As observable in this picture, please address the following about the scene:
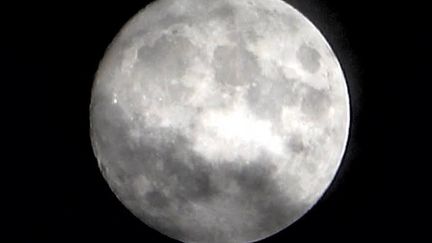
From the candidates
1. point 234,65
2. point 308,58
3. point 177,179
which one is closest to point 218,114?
point 234,65

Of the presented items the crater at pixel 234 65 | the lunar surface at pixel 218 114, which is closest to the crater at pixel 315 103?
the lunar surface at pixel 218 114

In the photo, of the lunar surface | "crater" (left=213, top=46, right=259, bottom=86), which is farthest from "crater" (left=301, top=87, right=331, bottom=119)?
"crater" (left=213, top=46, right=259, bottom=86)

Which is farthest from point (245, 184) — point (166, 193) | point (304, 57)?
point (304, 57)

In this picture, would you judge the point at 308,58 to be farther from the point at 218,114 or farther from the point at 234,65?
the point at 218,114

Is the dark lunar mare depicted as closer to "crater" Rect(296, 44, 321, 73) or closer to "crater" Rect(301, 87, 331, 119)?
"crater" Rect(301, 87, 331, 119)

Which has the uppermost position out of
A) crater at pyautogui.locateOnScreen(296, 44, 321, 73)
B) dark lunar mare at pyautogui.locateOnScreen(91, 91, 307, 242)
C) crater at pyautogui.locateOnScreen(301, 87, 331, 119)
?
crater at pyautogui.locateOnScreen(296, 44, 321, 73)

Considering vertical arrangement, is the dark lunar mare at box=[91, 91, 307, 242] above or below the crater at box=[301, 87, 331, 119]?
below

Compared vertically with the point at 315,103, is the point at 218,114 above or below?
below

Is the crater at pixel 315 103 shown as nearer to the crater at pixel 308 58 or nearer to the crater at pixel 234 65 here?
the crater at pixel 308 58
